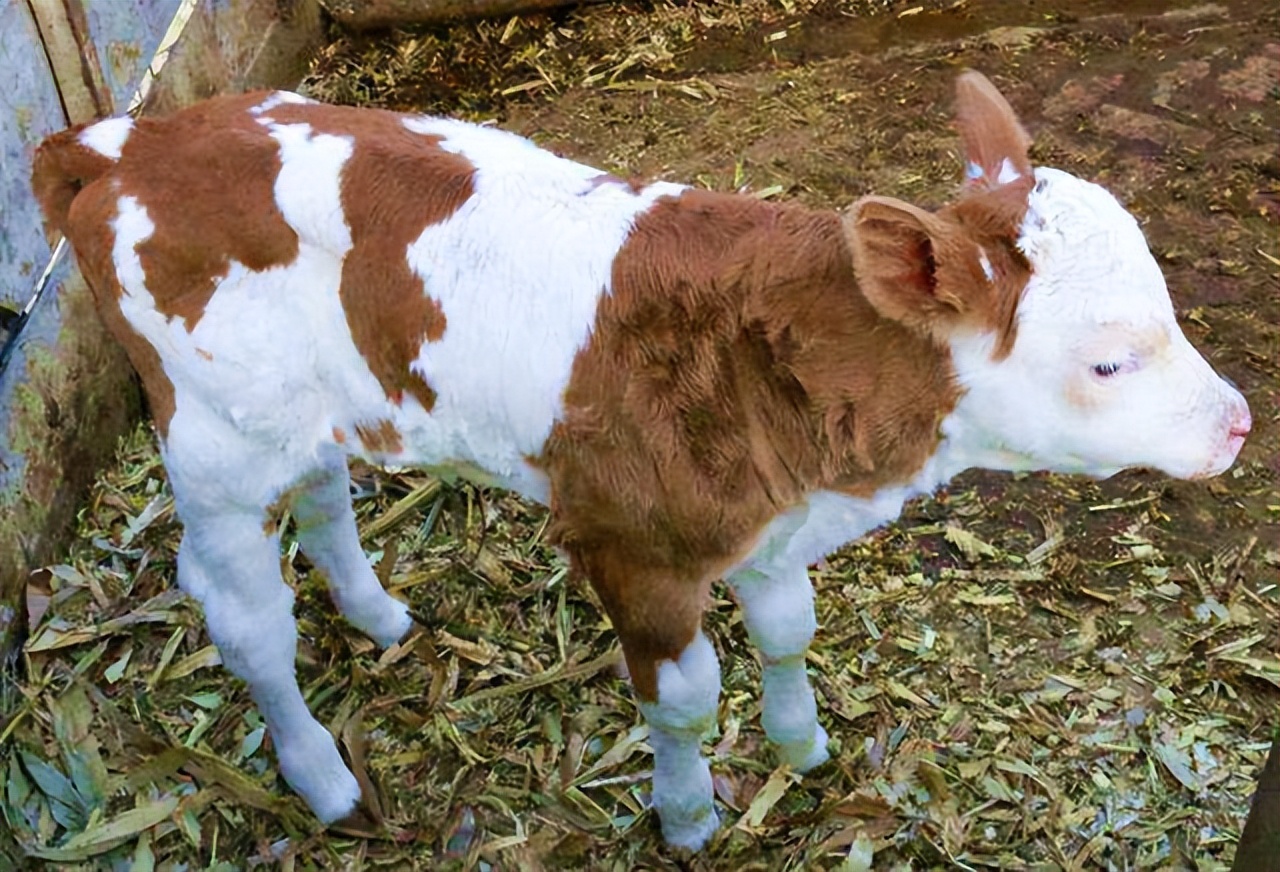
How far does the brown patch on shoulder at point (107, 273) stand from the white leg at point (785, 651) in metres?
1.30

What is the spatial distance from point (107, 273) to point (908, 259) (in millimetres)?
1577

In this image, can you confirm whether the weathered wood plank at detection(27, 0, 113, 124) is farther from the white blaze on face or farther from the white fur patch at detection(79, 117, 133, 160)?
the white blaze on face

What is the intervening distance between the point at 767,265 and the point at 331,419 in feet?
3.18

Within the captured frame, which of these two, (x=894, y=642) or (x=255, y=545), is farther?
(x=894, y=642)

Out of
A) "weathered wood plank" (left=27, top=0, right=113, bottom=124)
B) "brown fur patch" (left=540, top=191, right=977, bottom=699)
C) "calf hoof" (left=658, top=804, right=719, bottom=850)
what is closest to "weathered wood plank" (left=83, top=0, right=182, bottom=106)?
"weathered wood plank" (left=27, top=0, right=113, bottom=124)

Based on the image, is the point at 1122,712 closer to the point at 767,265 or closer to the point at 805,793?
the point at 805,793

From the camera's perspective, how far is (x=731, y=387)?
2441 mm

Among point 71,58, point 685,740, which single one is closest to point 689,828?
point 685,740

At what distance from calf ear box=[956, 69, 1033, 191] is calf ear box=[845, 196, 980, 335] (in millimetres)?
289

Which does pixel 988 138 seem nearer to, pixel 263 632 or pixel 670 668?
pixel 670 668

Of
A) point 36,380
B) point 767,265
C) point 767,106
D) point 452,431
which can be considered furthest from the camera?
point 767,106

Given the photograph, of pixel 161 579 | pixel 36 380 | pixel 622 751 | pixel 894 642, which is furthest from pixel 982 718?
pixel 36 380

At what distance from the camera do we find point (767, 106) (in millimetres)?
5816

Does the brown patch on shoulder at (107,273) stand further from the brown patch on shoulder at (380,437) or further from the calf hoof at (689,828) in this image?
the calf hoof at (689,828)
